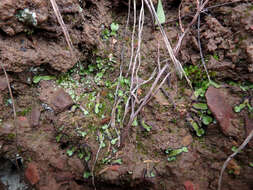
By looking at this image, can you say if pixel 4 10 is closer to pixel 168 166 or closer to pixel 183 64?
pixel 183 64

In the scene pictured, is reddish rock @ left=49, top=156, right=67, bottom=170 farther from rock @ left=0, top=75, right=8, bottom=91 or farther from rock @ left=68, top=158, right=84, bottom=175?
rock @ left=0, top=75, right=8, bottom=91

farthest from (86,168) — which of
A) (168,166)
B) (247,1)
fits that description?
(247,1)

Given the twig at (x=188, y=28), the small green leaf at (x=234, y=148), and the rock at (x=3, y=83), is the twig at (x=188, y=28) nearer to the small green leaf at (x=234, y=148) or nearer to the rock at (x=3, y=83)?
the small green leaf at (x=234, y=148)

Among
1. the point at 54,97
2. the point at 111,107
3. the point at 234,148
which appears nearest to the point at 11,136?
the point at 54,97

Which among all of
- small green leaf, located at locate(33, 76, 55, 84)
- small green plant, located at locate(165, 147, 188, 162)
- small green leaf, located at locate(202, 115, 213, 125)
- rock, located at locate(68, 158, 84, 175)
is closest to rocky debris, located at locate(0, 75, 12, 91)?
small green leaf, located at locate(33, 76, 55, 84)

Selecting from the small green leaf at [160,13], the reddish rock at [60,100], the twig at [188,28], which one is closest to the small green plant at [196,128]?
the twig at [188,28]

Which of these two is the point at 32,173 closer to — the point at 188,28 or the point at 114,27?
the point at 114,27

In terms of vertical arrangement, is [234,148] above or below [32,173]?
below
